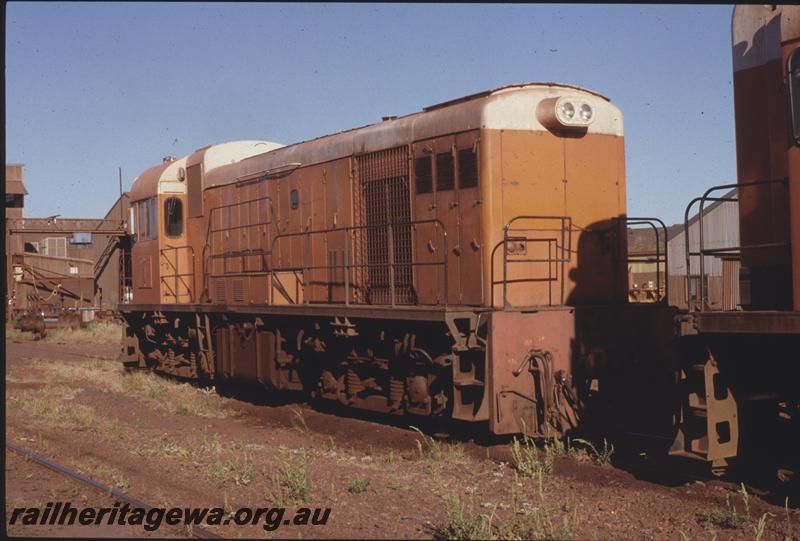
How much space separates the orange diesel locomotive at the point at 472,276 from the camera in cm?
917

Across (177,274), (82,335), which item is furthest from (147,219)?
(82,335)

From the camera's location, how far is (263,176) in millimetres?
13797

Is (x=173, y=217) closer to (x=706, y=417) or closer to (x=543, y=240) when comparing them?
(x=543, y=240)

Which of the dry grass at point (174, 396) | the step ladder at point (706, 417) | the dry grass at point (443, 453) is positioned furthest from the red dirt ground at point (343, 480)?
the dry grass at point (174, 396)

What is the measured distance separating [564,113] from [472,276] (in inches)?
87.2

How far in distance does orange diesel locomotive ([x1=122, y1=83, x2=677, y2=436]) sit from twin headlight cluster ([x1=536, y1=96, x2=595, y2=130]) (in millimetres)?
24

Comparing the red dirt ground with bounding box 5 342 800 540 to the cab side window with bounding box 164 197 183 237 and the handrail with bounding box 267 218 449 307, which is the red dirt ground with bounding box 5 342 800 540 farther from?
the cab side window with bounding box 164 197 183 237

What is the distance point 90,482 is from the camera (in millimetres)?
7582

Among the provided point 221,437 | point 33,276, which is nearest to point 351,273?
point 221,437

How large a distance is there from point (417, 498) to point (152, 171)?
38.7 ft

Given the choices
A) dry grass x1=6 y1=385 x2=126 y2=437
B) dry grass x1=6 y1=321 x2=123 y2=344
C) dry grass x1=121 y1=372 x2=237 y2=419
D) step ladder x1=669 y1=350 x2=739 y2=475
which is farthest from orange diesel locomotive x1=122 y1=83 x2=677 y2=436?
dry grass x1=6 y1=321 x2=123 y2=344

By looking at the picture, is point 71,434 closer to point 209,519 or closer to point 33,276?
point 209,519

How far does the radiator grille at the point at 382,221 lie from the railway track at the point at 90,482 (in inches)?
172

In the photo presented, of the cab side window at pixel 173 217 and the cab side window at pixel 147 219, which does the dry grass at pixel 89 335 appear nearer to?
the cab side window at pixel 147 219
